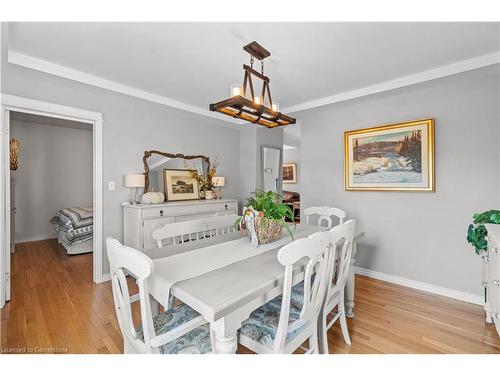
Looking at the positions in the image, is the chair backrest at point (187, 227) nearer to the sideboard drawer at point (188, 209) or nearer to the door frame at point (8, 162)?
the sideboard drawer at point (188, 209)

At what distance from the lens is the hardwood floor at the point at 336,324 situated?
177 cm

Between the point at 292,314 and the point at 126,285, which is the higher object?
the point at 126,285

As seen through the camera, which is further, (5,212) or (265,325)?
(5,212)

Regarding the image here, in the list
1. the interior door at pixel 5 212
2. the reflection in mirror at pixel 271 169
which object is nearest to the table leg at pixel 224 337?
the interior door at pixel 5 212

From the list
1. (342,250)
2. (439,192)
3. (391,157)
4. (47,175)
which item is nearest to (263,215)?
(342,250)

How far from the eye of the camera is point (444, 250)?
8.58ft

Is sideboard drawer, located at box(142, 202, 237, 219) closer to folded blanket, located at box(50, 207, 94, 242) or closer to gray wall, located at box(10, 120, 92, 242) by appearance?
folded blanket, located at box(50, 207, 94, 242)

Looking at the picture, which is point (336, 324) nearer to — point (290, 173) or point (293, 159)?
point (290, 173)

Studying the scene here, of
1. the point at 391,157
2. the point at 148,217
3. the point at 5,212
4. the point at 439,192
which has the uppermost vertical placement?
the point at 391,157

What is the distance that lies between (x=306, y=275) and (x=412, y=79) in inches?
96.2

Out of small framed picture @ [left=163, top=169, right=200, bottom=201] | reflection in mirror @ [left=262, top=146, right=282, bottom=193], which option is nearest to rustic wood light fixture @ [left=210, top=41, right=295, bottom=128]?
small framed picture @ [left=163, top=169, right=200, bottom=201]

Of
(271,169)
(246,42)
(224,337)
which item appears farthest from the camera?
(271,169)

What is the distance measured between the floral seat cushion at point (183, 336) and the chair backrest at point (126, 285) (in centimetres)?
9

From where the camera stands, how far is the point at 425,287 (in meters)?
2.71
